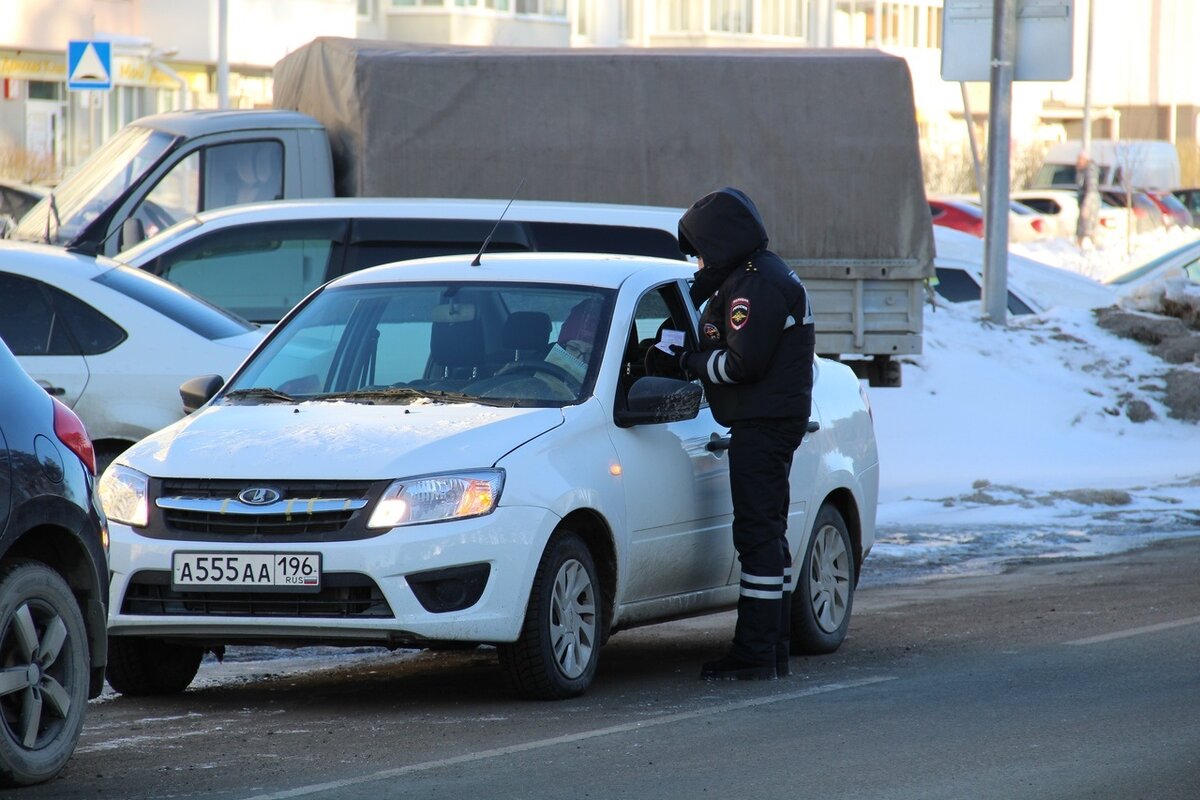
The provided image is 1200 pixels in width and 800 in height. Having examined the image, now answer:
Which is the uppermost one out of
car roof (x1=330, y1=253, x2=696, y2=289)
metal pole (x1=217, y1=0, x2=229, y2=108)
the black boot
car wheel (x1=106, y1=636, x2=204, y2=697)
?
metal pole (x1=217, y1=0, x2=229, y2=108)

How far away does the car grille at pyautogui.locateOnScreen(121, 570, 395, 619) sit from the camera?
271 inches

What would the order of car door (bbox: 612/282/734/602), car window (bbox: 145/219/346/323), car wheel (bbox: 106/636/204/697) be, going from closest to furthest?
car wheel (bbox: 106/636/204/697)
car door (bbox: 612/282/734/602)
car window (bbox: 145/219/346/323)

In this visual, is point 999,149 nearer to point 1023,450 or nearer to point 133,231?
point 1023,450

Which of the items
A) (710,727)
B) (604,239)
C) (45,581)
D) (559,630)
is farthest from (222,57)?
(45,581)

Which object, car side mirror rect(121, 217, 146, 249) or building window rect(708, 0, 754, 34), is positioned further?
building window rect(708, 0, 754, 34)

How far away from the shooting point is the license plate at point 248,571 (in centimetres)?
687

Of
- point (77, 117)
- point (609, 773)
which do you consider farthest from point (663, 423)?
point (77, 117)

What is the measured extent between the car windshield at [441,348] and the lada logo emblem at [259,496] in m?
0.79

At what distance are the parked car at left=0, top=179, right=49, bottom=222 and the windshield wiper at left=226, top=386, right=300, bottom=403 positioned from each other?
61.9ft

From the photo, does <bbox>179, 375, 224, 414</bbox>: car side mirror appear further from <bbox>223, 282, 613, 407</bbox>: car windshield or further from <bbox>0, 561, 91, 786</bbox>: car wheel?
<bbox>0, 561, 91, 786</bbox>: car wheel

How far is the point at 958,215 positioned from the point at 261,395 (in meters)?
32.2

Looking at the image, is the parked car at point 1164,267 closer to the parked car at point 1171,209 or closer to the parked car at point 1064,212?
the parked car at point 1064,212

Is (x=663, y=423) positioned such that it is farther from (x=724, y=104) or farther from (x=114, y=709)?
(x=724, y=104)

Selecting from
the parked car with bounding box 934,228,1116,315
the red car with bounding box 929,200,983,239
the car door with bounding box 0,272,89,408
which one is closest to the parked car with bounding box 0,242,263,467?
the car door with bounding box 0,272,89,408
